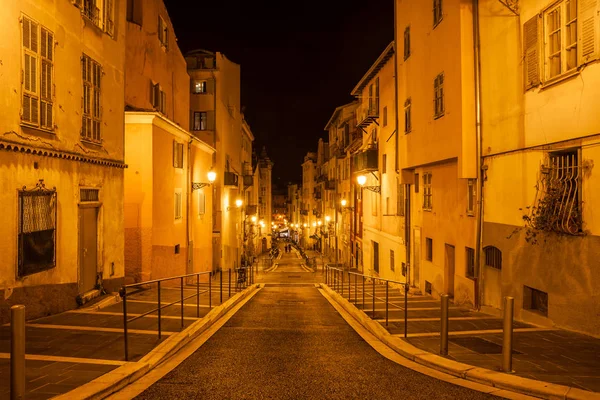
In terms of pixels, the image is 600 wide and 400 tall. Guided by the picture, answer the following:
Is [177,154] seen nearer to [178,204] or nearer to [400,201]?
[178,204]

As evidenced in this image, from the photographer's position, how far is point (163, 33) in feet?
79.9

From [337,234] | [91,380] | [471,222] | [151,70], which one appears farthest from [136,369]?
[337,234]

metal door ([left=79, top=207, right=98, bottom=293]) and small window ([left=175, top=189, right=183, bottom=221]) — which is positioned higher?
small window ([left=175, top=189, right=183, bottom=221])

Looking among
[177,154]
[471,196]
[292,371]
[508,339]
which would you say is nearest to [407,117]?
Answer: [471,196]

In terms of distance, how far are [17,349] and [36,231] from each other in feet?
19.9

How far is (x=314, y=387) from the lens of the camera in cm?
667

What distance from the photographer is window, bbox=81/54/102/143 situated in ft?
42.2

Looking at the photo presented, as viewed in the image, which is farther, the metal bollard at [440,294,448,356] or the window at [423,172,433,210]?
the window at [423,172,433,210]

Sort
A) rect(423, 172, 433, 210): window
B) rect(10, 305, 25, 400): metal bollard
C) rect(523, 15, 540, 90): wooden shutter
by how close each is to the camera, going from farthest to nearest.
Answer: rect(423, 172, 433, 210): window, rect(523, 15, 540, 90): wooden shutter, rect(10, 305, 25, 400): metal bollard

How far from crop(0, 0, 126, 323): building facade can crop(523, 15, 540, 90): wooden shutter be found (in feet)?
33.6

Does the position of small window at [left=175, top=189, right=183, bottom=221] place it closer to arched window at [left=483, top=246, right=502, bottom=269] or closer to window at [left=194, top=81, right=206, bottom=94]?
arched window at [left=483, top=246, right=502, bottom=269]

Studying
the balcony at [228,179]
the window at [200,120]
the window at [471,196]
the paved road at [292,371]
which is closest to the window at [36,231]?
the paved road at [292,371]

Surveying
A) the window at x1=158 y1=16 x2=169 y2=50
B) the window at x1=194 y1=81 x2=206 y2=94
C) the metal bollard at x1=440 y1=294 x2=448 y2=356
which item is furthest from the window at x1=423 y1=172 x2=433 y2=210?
the window at x1=194 y1=81 x2=206 y2=94

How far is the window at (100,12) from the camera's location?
13.1 m
